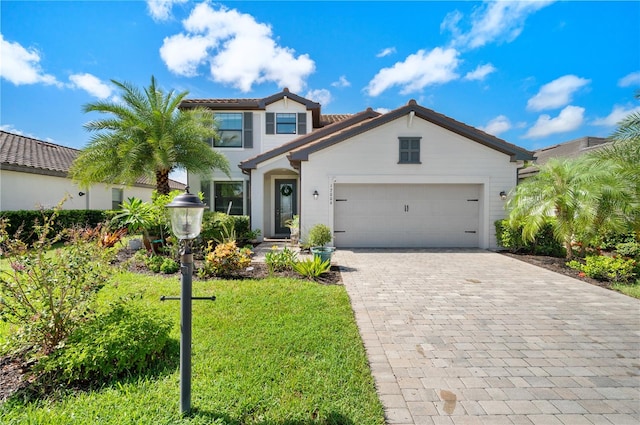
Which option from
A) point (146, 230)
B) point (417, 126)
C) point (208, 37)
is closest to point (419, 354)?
point (146, 230)

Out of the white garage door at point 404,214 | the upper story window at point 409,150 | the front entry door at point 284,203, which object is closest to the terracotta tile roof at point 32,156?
the front entry door at point 284,203

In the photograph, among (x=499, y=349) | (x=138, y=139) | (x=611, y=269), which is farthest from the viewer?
(x=138, y=139)

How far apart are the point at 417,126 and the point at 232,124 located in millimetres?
9179

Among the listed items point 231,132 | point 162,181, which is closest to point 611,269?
point 162,181

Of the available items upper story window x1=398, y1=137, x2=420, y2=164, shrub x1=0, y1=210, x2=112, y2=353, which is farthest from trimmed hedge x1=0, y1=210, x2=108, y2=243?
upper story window x1=398, y1=137, x2=420, y2=164

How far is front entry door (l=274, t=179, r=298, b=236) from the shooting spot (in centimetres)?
1429

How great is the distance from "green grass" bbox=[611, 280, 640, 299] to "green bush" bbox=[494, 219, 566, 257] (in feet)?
10.3

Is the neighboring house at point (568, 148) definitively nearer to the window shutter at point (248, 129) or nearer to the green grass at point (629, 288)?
the green grass at point (629, 288)

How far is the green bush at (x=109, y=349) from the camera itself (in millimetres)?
2789

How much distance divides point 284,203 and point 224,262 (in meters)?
7.78

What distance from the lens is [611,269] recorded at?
22.3 ft

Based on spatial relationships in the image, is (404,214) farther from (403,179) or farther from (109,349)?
(109,349)

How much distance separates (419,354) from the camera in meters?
3.52

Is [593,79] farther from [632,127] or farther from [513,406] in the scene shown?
[513,406]
